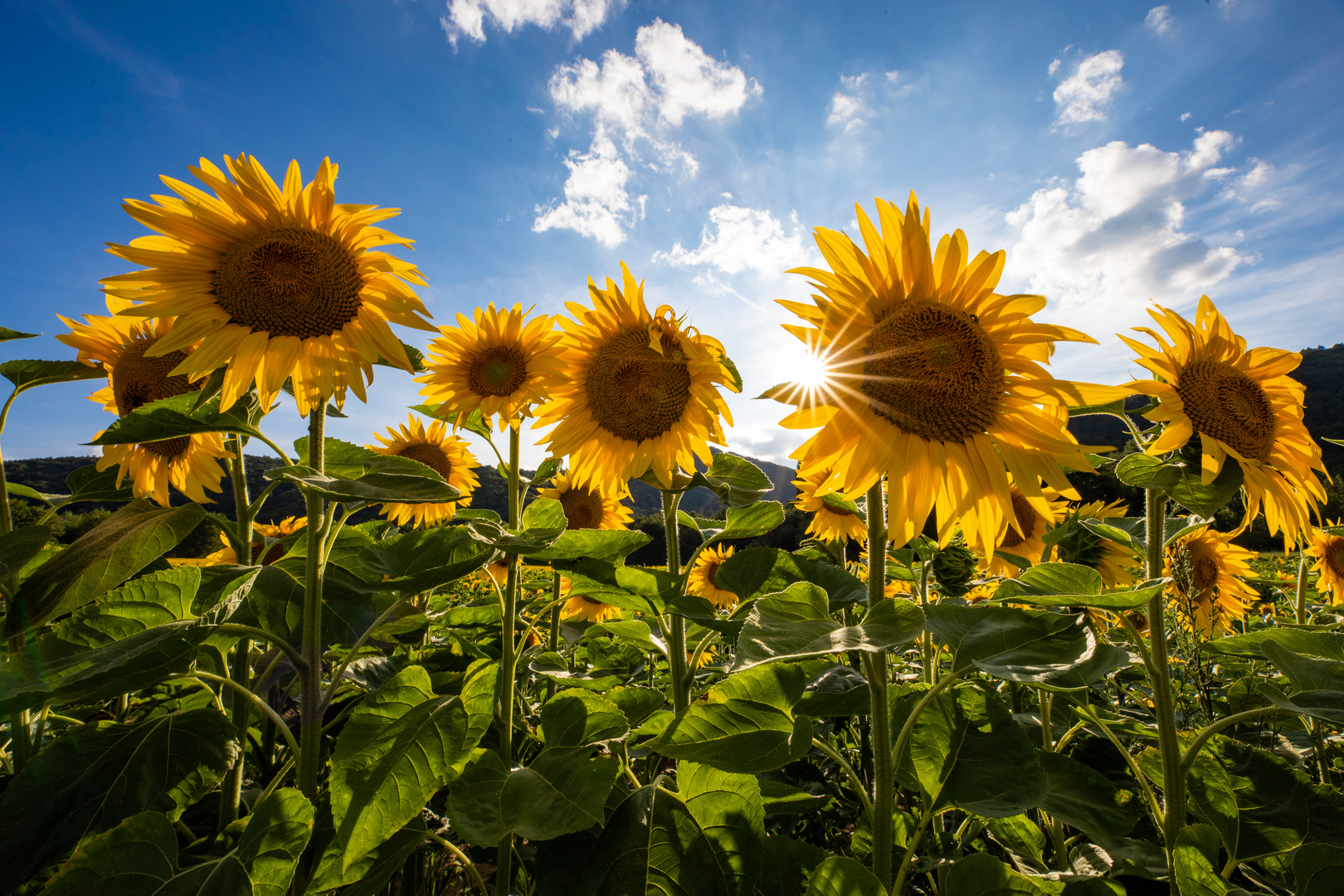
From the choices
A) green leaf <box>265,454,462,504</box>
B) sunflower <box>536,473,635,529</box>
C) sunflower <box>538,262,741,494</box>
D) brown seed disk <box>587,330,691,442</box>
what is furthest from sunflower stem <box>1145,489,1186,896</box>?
sunflower <box>536,473,635,529</box>

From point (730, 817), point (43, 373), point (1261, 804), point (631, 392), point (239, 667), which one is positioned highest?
point (43, 373)

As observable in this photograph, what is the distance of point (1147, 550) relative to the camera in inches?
70.4

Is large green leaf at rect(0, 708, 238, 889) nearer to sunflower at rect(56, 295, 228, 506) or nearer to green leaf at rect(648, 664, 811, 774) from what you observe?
sunflower at rect(56, 295, 228, 506)

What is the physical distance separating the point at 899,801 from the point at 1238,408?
81.6 inches

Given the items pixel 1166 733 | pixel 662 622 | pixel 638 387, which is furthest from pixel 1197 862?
pixel 638 387

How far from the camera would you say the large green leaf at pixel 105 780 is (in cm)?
142

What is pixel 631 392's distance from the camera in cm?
232

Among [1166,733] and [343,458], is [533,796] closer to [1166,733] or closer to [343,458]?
[343,458]

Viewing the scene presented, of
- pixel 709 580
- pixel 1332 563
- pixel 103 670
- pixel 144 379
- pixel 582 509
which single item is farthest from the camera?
pixel 709 580

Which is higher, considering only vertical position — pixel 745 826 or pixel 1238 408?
pixel 1238 408

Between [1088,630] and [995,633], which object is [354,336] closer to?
[995,633]

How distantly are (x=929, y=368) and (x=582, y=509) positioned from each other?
313 centimetres

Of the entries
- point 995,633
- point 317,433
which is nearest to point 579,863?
point 995,633

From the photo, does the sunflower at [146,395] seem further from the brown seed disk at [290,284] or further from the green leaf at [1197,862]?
the green leaf at [1197,862]
